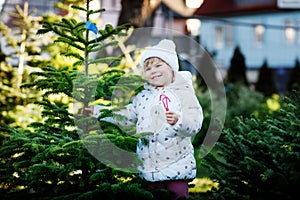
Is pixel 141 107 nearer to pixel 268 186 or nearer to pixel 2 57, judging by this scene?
pixel 268 186

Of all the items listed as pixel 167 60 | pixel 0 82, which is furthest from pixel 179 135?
pixel 0 82

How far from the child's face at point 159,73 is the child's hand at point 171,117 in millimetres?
289

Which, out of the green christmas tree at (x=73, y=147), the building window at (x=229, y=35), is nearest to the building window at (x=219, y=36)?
the building window at (x=229, y=35)

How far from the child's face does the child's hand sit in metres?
0.29

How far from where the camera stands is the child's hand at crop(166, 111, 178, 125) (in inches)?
147

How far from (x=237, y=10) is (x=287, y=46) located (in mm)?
3732

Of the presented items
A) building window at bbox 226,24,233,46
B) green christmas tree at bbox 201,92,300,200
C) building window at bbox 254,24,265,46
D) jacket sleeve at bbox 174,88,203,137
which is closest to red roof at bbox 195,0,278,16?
building window at bbox 226,24,233,46

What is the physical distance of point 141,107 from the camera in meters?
3.96

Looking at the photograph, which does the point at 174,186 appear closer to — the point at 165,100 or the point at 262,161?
the point at 165,100

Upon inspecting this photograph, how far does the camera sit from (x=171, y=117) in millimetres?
3746

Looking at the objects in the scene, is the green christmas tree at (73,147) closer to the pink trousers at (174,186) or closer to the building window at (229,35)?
the pink trousers at (174,186)

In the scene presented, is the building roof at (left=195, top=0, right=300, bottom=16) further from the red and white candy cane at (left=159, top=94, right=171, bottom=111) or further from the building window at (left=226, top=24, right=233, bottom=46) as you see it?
the red and white candy cane at (left=159, top=94, right=171, bottom=111)

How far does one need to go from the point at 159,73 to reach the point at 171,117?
1.22 ft

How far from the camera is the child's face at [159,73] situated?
12.9ft
